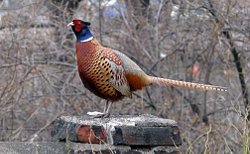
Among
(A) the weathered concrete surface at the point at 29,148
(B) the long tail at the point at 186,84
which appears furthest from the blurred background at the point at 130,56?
(A) the weathered concrete surface at the point at 29,148

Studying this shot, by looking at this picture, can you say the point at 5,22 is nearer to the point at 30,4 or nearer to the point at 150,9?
the point at 30,4

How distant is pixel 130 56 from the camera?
7.85m

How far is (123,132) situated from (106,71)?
953 mm

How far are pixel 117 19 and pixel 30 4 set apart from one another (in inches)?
36.3

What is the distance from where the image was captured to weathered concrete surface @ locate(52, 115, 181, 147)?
3.68m

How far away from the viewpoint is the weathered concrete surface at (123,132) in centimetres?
368

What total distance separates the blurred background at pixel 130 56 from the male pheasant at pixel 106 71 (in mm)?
2652

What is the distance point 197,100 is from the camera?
798 cm

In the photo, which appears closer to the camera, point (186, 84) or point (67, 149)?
point (67, 149)

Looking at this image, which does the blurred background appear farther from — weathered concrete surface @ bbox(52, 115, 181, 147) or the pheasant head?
weathered concrete surface @ bbox(52, 115, 181, 147)

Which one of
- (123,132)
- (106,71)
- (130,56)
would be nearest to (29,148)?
(123,132)

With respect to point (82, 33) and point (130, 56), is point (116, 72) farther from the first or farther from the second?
point (130, 56)

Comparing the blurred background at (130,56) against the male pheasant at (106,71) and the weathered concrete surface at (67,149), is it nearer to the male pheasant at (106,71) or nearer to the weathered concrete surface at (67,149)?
the male pheasant at (106,71)

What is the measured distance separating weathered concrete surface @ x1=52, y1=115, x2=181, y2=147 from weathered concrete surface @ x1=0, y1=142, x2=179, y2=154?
25 millimetres
